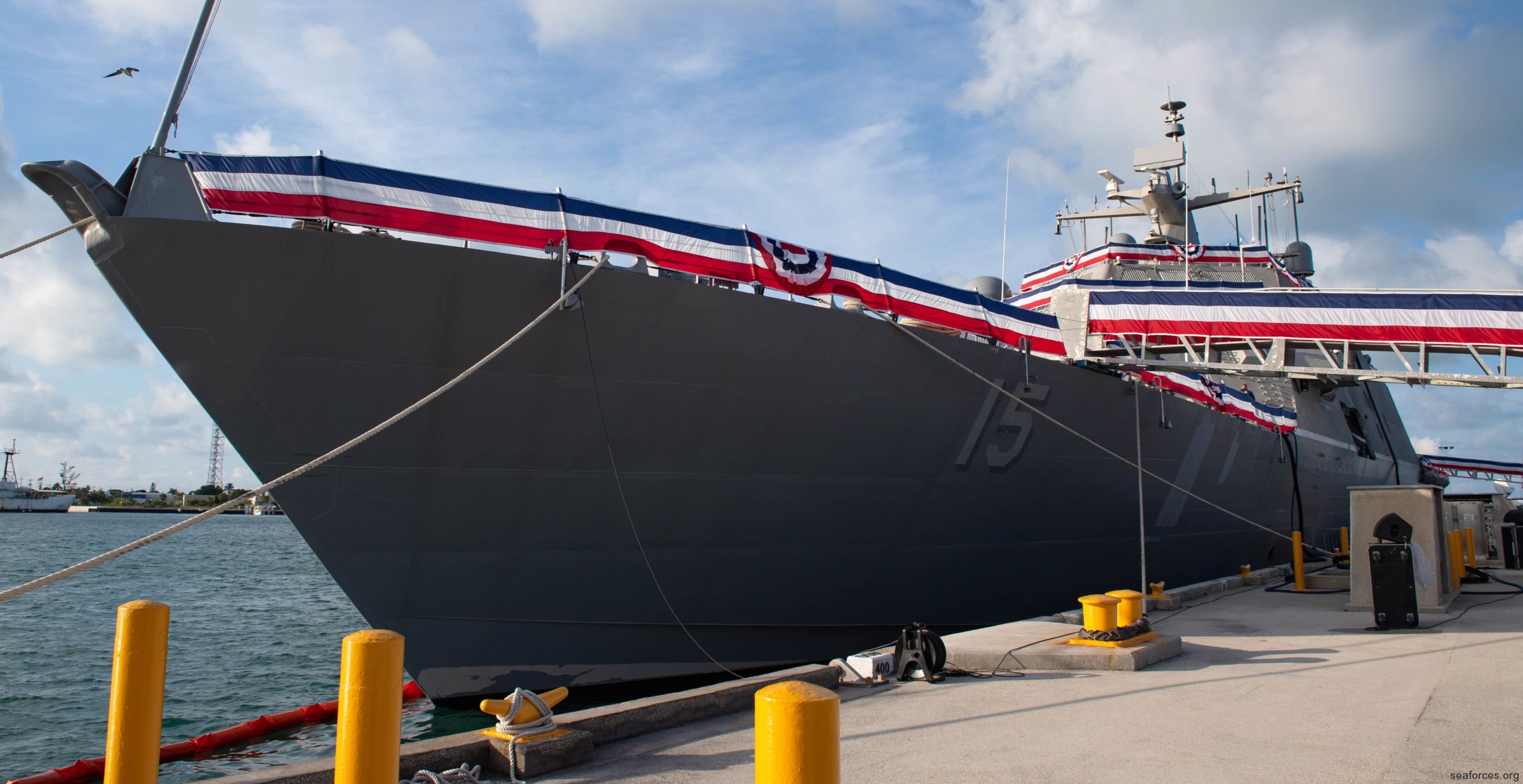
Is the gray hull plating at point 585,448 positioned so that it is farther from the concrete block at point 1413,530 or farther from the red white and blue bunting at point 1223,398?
the red white and blue bunting at point 1223,398

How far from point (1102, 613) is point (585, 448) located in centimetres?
382

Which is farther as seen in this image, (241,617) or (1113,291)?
(241,617)

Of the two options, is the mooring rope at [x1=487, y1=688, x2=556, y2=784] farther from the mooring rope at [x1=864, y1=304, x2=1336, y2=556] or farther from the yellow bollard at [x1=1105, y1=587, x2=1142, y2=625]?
the mooring rope at [x1=864, y1=304, x2=1336, y2=556]

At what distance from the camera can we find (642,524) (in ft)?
21.4

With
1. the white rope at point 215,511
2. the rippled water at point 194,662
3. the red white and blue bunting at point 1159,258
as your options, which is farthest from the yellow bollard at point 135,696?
the red white and blue bunting at point 1159,258

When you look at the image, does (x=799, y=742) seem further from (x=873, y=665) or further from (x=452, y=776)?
(x=873, y=665)

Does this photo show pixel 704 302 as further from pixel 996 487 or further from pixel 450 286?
pixel 996 487

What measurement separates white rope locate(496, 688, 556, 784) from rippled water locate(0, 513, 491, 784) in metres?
3.50

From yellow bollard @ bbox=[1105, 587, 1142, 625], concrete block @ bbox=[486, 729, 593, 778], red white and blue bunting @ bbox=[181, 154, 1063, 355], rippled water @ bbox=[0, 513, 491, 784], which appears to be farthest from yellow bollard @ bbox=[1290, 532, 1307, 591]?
concrete block @ bbox=[486, 729, 593, 778]

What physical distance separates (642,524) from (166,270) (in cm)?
351

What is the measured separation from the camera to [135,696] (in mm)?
2764

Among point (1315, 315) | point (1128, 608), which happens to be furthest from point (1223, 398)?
point (1128, 608)

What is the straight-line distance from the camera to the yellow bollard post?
6.12 ft

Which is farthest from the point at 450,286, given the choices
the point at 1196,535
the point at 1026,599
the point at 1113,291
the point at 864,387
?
the point at 1196,535
